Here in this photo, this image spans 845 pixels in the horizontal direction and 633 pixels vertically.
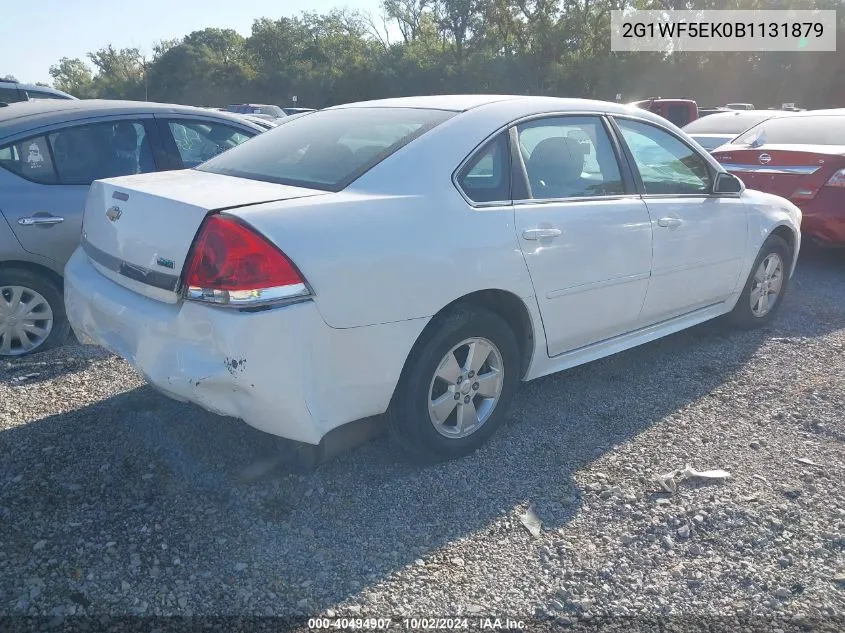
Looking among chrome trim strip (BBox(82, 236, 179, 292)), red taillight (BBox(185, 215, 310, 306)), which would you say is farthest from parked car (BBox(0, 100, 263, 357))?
red taillight (BBox(185, 215, 310, 306))

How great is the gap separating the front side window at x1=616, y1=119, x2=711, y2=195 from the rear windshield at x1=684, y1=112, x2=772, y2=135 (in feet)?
21.9

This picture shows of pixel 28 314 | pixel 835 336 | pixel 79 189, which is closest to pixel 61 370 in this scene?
pixel 28 314

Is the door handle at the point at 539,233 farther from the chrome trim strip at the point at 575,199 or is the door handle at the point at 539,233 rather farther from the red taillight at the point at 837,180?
the red taillight at the point at 837,180

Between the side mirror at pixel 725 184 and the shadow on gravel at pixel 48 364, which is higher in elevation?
the side mirror at pixel 725 184

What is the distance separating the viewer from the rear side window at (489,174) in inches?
125

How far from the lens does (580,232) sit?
354cm

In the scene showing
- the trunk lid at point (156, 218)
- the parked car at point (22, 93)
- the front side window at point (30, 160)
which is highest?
the parked car at point (22, 93)

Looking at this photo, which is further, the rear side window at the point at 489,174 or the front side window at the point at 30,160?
the front side window at the point at 30,160

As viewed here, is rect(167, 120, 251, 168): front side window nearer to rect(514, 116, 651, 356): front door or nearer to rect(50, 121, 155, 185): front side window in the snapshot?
rect(50, 121, 155, 185): front side window

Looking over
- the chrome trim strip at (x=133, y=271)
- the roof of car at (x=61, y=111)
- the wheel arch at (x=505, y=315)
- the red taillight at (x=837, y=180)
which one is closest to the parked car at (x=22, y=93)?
the roof of car at (x=61, y=111)

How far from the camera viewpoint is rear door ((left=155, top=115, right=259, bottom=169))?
16.6 feet

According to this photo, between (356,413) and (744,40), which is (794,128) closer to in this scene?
(356,413)

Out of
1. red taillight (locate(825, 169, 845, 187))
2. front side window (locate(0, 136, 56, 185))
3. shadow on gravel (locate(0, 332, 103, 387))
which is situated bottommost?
shadow on gravel (locate(0, 332, 103, 387))

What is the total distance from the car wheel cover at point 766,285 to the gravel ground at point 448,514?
3.63 ft
